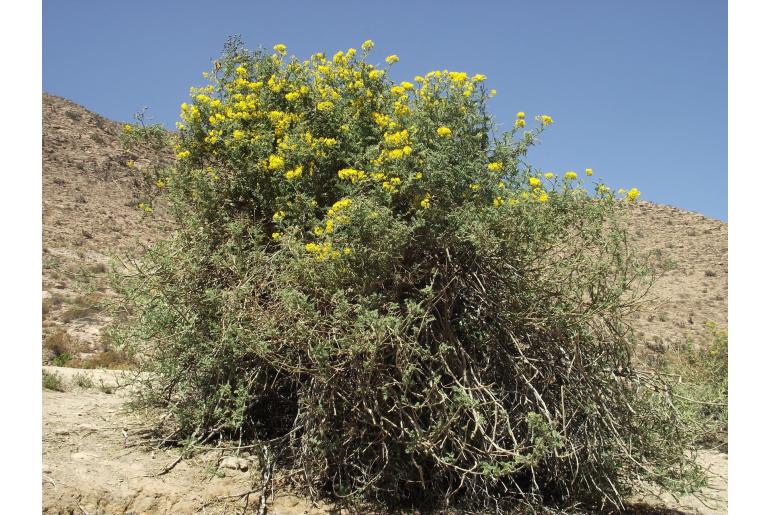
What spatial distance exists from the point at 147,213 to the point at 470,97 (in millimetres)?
2978

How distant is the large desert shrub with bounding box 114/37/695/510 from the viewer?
16.0 ft

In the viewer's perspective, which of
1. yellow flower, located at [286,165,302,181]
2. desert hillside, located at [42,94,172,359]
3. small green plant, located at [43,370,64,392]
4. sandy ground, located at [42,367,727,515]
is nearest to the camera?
sandy ground, located at [42,367,727,515]

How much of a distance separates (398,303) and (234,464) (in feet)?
5.92

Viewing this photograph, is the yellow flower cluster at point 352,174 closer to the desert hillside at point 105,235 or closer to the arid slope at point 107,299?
the arid slope at point 107,299

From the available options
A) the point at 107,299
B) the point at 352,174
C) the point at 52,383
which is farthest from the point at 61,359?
the point at 352,174

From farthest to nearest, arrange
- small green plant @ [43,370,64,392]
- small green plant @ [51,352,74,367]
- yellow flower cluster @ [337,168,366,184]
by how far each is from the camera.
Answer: small green plant @ [51,352,74,367] → small green plant @ [43,370,64,392] → yellow flower cluster @ [337,168,366,184]

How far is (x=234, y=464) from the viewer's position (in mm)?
5355

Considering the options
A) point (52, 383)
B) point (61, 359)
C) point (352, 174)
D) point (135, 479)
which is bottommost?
point (135, 479)

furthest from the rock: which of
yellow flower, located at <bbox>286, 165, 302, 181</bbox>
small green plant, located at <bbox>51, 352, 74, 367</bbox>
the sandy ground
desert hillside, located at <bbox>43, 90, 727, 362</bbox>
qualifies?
desert hillside, located at <bbox>43, 90, 727, 362</bbox>

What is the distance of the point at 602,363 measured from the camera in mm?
5668

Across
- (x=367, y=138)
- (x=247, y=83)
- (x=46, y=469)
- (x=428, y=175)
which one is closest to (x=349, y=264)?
(x=428, y=175)

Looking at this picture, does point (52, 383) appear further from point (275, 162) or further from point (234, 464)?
point (275, 162)

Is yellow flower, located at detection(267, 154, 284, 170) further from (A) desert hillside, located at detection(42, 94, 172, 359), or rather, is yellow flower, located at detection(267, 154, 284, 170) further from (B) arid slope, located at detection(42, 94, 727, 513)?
(A) desert hillside, located at detection(42, 94, 172, 359)

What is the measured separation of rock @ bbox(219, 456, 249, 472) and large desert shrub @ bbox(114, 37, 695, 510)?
0.30 metres
